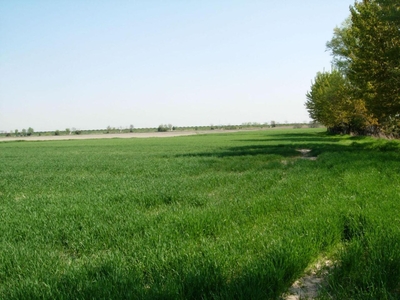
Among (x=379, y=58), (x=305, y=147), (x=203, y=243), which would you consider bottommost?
(x=203, y=243)

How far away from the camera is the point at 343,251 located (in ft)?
17.3

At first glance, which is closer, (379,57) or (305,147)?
(379,57)

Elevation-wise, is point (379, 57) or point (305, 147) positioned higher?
point (379, 57)

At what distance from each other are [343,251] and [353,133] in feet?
206

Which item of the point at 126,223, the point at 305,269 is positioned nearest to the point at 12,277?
the point at 126,223

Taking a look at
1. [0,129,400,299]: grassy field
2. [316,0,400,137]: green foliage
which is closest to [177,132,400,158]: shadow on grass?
[316,0,400,137]: green foliage

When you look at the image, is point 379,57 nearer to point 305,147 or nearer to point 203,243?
point 305,147

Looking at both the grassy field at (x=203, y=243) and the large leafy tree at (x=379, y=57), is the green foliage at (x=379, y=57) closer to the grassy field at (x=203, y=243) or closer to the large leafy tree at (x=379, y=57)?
the large leafy tree at (x=379, y=57)

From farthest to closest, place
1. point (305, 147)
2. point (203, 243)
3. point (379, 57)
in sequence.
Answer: point (305, 147)
point (379, 57)
point (203, 243)

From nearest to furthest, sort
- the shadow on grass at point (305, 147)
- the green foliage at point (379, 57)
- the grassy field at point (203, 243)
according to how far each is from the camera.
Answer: the grassy field at point (203, 243) → the green foliage at point (379, 57) → the shadow on grass at point (305, 147)

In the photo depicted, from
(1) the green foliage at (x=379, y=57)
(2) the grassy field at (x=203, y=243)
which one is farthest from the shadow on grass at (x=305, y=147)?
(2) the grassy field at (x=203, y=243)

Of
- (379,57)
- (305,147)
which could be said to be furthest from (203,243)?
(305,147)

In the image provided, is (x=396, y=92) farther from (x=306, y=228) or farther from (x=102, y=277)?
(x=102, y=277)

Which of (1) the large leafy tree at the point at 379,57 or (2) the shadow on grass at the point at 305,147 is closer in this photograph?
(1) the large leafy tree at the point at 379,57
